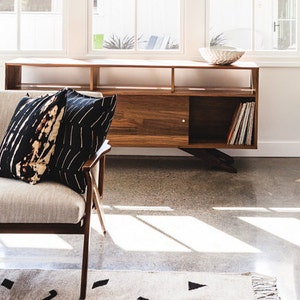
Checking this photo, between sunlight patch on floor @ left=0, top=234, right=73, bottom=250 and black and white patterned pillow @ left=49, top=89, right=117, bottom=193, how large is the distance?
0.53m

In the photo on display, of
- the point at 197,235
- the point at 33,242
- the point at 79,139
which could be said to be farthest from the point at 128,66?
the point at 79,139

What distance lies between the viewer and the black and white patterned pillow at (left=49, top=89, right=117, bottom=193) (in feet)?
7.53

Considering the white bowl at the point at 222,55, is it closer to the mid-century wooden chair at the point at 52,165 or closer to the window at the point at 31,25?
the window at the point at 31,25

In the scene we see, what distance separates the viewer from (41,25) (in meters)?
4.80

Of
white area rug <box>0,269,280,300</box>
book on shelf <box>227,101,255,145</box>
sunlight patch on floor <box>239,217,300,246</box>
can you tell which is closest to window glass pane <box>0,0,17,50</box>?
book on shelf <box>227,101,255,145</box>

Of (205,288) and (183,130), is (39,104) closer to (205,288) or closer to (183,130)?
(205,288)

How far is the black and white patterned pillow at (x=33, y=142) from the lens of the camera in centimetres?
228

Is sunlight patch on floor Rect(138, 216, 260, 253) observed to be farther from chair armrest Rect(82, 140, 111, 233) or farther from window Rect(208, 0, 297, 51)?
window Rect(208, 0, 297, 51)

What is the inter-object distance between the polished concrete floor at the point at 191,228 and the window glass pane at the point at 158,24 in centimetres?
116

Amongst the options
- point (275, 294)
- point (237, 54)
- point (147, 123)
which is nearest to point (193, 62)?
point (237, 54)

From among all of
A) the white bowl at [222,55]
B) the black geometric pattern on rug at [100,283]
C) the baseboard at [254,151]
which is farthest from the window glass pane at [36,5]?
the black geometric pattern on rug at [100,283]

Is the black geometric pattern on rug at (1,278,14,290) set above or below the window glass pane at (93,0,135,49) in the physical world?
below

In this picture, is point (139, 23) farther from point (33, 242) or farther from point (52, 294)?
point (52, 294)

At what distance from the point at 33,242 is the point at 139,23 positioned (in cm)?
262
